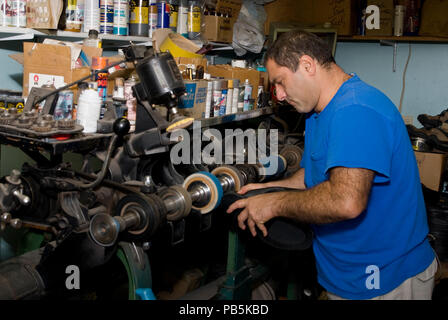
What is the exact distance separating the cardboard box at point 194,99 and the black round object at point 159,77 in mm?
695

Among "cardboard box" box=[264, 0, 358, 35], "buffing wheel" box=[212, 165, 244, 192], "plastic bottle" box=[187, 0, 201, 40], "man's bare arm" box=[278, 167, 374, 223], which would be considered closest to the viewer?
"man's bare arm" box=[278, 167, 374, 223]

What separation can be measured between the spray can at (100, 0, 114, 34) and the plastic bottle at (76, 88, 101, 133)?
0.80m

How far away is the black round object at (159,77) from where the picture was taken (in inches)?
61.6

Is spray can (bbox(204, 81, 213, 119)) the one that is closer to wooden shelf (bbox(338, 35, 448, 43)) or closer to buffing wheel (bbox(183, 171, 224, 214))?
buffing wheel (bbox(183, 171, 224, 214))

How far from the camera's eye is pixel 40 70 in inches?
82.4

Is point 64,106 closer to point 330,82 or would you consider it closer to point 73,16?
point 73,16

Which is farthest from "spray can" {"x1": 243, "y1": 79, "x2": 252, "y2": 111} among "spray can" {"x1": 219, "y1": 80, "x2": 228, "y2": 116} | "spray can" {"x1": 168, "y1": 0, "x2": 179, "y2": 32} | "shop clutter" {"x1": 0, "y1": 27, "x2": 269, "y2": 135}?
"spray can" {"x1": 168, "y1": 0, "x2": 179, "y2": 32}

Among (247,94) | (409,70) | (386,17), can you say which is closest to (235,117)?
(247,94)

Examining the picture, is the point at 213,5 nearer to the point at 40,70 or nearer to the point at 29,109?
the point at 40,70

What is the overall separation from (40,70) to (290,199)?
4.25 ft

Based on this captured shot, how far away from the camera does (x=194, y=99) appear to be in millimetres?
2371

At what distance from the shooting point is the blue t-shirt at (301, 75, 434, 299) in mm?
1403

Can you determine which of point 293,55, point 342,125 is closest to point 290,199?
point 342,125

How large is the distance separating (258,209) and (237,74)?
147 centimetres
